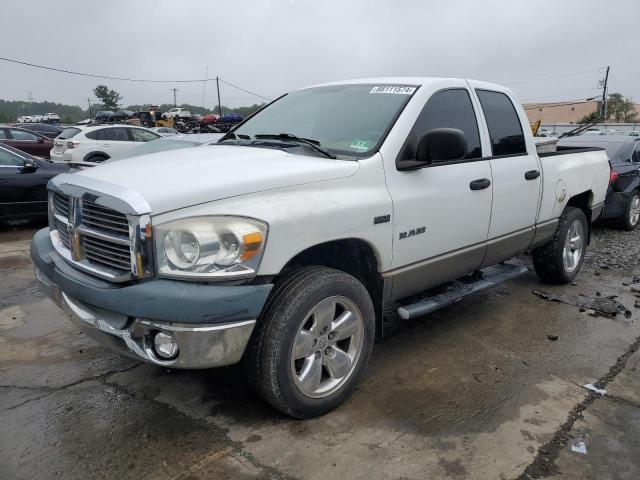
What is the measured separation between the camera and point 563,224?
5.16 meters

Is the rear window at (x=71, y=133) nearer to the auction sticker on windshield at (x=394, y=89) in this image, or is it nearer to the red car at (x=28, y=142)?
the red car at (x=28, y=142)

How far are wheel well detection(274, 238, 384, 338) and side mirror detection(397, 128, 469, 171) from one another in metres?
0.57

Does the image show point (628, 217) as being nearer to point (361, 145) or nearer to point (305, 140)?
point (361, 145)

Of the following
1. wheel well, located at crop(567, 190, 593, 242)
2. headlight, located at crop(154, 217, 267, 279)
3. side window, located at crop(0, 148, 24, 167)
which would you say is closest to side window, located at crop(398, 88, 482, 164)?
headlight, located at crop(154, 217, 267, 279)

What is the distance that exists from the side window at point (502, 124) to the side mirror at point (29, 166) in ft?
22.8

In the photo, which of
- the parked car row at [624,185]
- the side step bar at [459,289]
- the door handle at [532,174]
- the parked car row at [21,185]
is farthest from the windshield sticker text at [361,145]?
the parked car row at [21,185]

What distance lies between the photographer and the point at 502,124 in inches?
170

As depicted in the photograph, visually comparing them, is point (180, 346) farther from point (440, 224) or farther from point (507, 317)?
point (507, 317)

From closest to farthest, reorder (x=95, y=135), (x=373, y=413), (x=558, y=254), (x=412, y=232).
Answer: (x=373, y=413), (x=412, y=232), (x=558, y=254), (x=95, y=135)

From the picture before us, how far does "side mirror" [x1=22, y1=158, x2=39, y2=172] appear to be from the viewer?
26.8 ft

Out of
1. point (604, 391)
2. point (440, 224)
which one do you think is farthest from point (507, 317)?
point (440, 224)

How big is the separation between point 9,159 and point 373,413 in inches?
298

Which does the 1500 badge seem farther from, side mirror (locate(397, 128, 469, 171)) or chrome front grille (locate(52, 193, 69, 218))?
chrome front grille (locate(52, 193, 69, 218))

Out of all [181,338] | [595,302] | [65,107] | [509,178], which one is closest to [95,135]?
[509,178]
